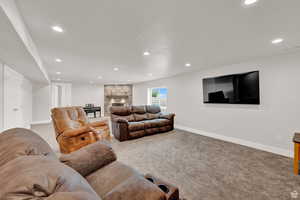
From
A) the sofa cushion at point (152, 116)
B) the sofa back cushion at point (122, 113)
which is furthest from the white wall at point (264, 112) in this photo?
the sofa back cushion at point (122, 113)

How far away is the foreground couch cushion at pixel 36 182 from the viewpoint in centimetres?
41

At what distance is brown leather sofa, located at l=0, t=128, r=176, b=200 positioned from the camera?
43cm

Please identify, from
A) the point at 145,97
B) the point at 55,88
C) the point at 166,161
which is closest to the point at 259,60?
the point at 166,161

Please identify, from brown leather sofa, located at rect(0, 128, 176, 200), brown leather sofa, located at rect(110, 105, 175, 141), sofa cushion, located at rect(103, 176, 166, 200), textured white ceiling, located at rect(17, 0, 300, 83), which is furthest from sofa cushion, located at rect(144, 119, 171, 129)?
sofa cushion, located at rect(103, 176, 166, 200)

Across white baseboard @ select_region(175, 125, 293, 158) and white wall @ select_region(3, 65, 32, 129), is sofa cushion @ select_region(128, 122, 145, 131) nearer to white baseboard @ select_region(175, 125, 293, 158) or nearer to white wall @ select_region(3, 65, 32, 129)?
white baseboard @ select_region(175, 125, 293, 158)

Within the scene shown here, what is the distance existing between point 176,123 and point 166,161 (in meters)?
3.21

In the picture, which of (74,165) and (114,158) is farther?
(114,158)

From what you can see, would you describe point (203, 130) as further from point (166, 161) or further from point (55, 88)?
point (55, 88)

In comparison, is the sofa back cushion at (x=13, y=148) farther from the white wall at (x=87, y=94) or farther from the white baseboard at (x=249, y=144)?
the white wall at (x=87, y=94)

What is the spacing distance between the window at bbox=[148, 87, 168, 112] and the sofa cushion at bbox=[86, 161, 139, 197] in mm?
5155

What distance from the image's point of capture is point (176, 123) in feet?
18.4

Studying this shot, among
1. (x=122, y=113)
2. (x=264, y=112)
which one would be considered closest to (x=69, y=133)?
(x=122, y=113)

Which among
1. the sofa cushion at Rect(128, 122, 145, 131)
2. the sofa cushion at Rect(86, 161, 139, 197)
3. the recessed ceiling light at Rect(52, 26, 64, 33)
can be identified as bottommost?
the sofa cushion at Rect(128, 122, 145, 131)

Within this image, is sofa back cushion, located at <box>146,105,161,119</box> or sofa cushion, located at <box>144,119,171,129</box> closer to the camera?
sofa cushion, located at <box>144,119,171,129</box>
